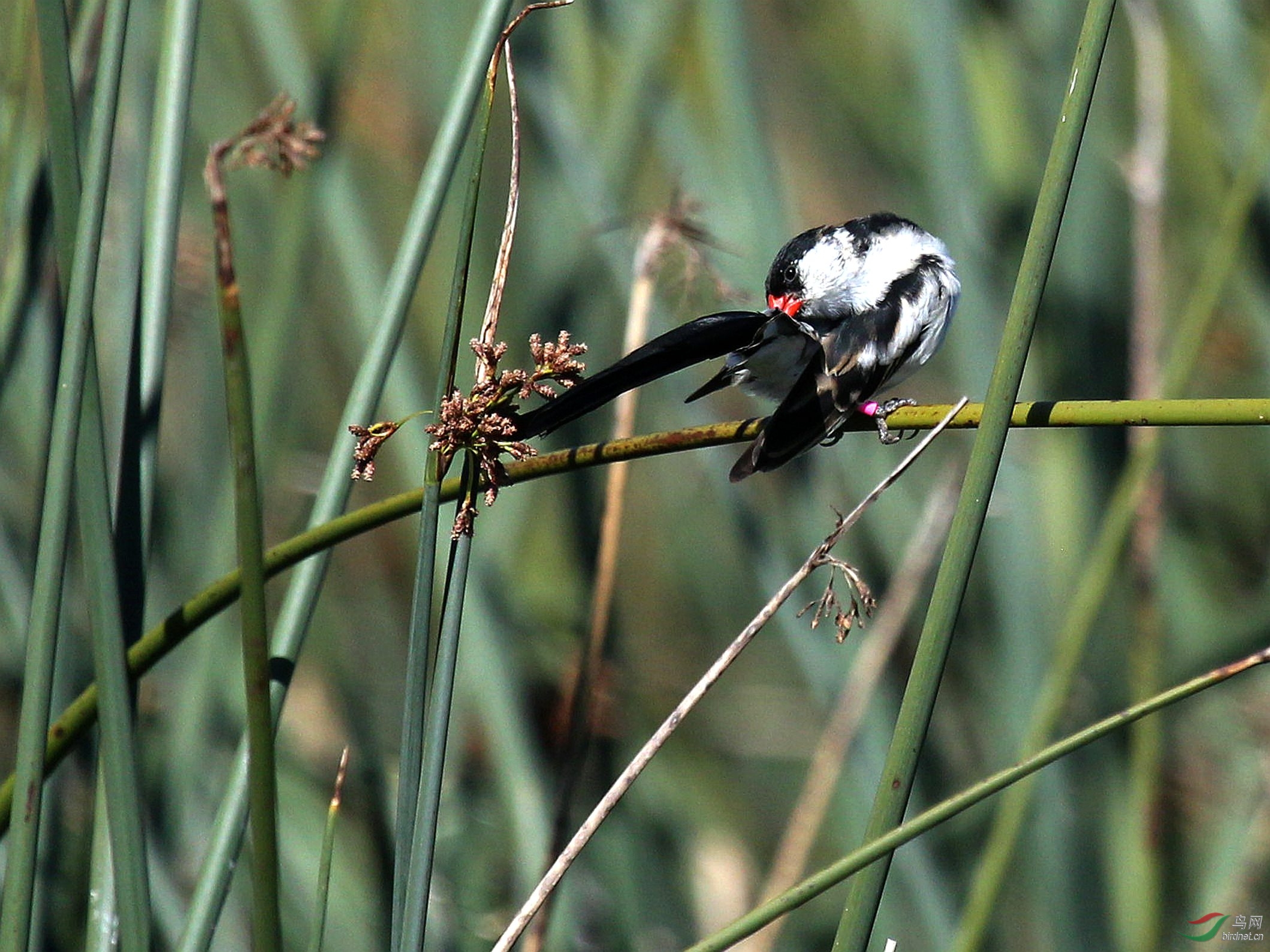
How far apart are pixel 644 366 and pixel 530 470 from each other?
293 millimetres

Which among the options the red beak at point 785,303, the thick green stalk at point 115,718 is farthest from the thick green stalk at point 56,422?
the red beak at point 785,303

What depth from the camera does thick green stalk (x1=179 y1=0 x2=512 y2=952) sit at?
1060 millimetres

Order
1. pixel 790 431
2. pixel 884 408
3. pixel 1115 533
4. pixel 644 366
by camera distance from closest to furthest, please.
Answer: pixel 644 366
pixel 790 431
pixel 1115 533
pixel 884 408

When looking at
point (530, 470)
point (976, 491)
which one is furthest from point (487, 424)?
point (976, 491)

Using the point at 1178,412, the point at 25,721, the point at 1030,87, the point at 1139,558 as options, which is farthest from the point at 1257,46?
the point at 25,721

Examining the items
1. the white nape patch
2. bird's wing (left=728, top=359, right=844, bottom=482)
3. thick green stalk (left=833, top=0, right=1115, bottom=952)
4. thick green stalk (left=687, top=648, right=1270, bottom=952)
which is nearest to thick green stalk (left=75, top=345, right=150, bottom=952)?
thick green stalk (left=687, top=648, right=1270, bottom=952)

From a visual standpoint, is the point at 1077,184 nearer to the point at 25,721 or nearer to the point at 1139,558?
the point at 1139,558

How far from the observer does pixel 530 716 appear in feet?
6.77

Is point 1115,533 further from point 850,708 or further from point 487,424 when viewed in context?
point 487,424

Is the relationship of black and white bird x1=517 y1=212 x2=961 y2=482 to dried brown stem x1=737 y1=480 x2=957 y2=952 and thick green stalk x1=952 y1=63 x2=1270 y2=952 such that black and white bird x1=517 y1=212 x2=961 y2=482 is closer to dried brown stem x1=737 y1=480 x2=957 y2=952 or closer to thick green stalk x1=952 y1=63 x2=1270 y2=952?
dried brown stem x1=737 y1=480 x2=957 y2=952

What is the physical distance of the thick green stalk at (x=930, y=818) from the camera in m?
0.81

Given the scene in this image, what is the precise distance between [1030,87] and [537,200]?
1.02 m

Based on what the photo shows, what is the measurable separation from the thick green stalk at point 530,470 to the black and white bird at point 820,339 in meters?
0.17

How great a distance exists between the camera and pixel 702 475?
2.94 meters
